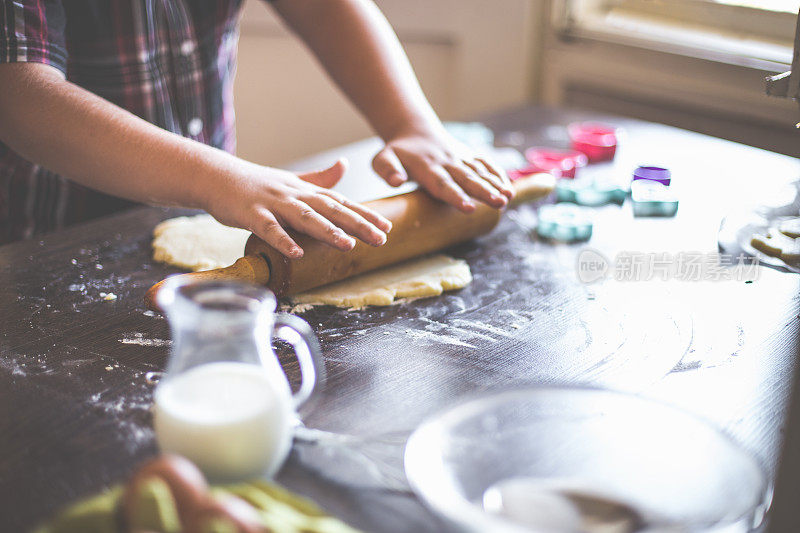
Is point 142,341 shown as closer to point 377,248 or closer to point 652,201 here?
point 377,248

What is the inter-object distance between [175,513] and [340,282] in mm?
601

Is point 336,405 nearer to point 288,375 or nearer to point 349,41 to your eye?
point 288,375

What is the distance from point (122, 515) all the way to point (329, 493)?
7.0 inches

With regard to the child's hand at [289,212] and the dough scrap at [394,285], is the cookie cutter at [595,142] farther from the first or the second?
the child's hand at [289,212]

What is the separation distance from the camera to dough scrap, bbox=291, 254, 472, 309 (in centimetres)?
104

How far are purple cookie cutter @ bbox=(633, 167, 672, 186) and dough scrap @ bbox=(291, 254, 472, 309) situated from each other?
1.67ft

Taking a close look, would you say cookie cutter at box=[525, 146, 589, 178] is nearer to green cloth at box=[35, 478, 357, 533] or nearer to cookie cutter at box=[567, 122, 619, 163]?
cookie cutter at box=[567, 122, 619, 163]

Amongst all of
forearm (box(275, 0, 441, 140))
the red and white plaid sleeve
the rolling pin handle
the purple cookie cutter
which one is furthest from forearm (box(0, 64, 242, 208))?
the purple cookie cutter

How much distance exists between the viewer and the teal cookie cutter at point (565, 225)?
1.26 meters

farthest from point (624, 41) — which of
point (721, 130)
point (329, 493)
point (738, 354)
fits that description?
point (329, 493)

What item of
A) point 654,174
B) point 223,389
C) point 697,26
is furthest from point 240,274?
point 697,26

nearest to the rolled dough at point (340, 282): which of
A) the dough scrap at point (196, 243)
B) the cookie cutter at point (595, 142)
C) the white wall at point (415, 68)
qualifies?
the dough scrap at point (196, 243)

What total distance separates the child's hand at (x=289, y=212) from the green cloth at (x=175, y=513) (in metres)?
0.43

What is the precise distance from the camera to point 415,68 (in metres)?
3.02
